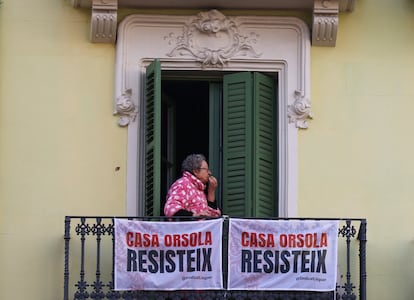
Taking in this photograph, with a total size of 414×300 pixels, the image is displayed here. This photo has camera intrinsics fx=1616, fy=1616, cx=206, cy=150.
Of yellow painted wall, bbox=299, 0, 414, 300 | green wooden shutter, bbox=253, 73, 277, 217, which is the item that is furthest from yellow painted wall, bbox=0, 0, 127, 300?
yellow painted wall, bbox=299, 0, 414, 300

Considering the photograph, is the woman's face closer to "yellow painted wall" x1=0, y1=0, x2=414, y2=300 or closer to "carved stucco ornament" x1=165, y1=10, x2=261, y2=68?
"yellow painted wall" x1=0, y1=0, x2=414, y2=300

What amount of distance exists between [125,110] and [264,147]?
1396 millimetres

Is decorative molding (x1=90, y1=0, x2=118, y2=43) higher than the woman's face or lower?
higher

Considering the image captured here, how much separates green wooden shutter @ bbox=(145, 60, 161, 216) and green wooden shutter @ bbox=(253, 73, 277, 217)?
0.99m

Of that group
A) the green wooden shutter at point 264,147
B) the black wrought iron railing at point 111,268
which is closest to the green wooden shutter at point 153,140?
the black wrought iron railing at point 111,268

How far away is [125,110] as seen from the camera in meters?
15.7

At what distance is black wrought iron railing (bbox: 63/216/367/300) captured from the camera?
580 inches

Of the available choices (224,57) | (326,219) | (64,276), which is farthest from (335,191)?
(64,276)

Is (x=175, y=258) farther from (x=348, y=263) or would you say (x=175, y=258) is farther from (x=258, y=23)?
(x=258, y=23)

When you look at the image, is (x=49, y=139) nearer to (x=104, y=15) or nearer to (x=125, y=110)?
(x=125, y=110)

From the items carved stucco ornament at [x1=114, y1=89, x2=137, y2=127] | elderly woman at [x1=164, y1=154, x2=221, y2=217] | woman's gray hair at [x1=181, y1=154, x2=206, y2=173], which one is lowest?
elderly woman at [x1=164, y1=154, x2=221, y2=217]

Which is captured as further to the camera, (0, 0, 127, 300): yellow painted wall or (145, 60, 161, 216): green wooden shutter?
(0, 0, 127, 300): yellow painted wall

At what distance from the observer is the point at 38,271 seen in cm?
1524

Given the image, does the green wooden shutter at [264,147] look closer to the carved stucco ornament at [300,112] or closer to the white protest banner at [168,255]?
the carved stucco ornament at [300,112]
